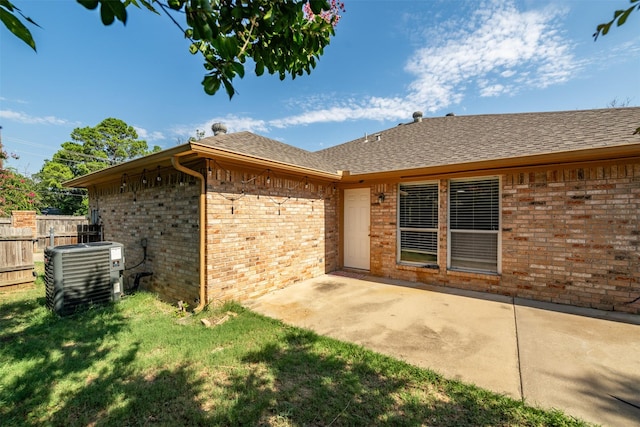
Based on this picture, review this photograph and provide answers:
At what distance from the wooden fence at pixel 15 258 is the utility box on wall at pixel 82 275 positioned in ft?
7.62

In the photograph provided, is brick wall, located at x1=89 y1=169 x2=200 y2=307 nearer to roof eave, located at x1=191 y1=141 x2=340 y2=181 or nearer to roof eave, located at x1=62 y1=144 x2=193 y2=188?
roof eave, located at x1=62 y1=144 x2=193 y2=188

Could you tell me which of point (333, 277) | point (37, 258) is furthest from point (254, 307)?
point (37, 258)

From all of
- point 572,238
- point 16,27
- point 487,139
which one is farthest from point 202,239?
point 487,139

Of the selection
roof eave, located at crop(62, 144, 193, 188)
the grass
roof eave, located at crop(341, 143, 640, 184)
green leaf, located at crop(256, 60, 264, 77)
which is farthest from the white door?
green leaf, located at crop(256, 60, 264, 77)

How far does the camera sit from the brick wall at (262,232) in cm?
466

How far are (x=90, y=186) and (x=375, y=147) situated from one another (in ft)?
31.4

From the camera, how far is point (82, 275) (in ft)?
14.9

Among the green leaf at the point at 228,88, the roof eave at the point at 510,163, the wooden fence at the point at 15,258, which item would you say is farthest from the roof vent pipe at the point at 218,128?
the green leaf at the point at 228,88

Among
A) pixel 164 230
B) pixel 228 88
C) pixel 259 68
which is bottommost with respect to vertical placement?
pixel 164 230

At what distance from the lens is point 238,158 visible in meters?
4.56

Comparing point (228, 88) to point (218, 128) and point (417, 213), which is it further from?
point (218, 128)

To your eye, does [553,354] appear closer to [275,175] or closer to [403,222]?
[403,222]

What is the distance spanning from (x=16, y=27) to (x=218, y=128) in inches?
250

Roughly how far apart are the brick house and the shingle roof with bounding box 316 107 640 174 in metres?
0.05
